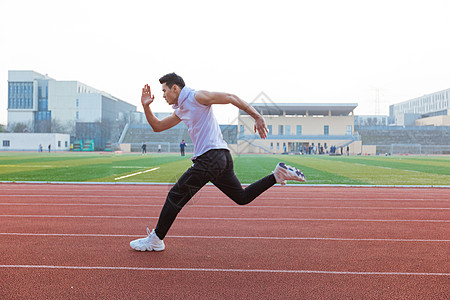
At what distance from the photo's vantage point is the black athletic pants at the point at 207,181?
4.32m

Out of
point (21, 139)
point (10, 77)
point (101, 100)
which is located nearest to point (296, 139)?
point (21, 139)

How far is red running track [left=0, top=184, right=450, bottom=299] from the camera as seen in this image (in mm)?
3701

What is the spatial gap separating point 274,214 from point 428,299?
4455 mm

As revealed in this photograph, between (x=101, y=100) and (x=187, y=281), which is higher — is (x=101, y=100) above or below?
above

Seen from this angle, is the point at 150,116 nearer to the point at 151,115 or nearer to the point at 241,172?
the point at 151,115

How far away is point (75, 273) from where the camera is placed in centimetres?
412

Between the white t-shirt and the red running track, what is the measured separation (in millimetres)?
1282

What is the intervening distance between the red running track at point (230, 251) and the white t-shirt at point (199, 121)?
4.20 ft

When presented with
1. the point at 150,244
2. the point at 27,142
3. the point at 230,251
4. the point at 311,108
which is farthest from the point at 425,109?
the point at 150,244

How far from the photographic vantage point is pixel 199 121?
4.26 metres

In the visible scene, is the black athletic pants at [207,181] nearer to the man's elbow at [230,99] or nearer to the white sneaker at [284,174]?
the white sneaker at [284,174]

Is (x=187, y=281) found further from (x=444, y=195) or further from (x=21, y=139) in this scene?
(x=21, y=139)

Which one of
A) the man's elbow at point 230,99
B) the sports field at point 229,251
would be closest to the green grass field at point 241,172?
the sports field at point 229,251

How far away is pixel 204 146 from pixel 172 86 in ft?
2.34
